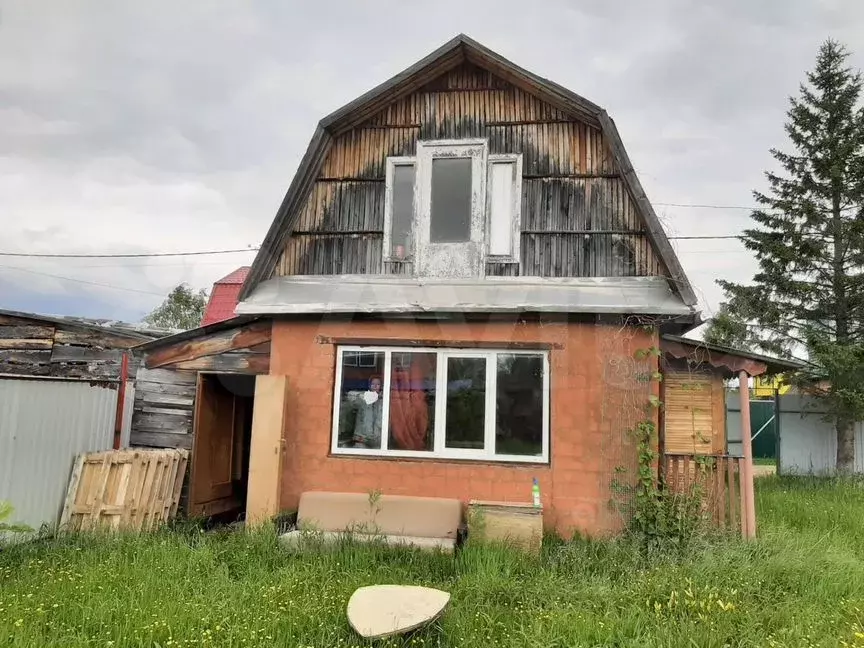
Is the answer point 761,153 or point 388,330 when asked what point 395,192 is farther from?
point 761,153

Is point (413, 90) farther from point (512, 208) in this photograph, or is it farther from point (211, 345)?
point (211, 345)

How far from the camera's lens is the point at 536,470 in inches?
274

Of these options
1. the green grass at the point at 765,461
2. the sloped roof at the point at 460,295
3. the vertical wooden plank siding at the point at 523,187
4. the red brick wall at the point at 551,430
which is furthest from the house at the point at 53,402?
the green grass at the point at 765,461

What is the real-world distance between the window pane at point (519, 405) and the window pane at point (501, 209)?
1458 mm

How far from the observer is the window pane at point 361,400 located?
7.44 meters

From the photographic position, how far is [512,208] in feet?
25.1

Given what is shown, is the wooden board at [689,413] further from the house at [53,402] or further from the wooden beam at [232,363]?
the house at [53,402]

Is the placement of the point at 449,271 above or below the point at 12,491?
above

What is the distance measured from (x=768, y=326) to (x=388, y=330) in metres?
11.0

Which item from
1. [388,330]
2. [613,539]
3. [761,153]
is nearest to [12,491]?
[388,330]

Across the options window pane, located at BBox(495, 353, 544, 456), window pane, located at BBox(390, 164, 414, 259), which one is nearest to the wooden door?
window pane, located at BBox(390, 164, 414, 259)

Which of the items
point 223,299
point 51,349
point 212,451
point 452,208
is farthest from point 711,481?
point 223,299

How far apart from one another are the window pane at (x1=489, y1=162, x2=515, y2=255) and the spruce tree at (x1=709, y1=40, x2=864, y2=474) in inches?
357

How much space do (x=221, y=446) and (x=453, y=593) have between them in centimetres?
533
